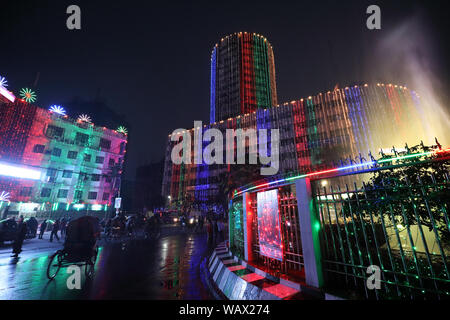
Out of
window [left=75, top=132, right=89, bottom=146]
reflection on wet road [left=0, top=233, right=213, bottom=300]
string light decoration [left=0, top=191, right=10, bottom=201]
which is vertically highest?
window [left=75, top=132, right=89, bottom=146]

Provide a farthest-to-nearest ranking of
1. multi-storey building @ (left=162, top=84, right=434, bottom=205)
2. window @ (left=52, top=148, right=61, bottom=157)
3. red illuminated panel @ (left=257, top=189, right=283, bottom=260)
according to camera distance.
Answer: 1. multi-storey building @ (left=162, top=84, right=434, bottom=205)
2. window @ (left=52, top=148, right=61, bottom=157)
3. red illuminated panel @ (left=257, top=189, right=283, bottom=260)

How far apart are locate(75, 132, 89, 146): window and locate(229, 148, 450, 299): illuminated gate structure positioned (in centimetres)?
4297

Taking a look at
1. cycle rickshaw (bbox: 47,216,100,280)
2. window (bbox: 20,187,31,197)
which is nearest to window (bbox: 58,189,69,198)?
window (bbox: 20,187,31,197)

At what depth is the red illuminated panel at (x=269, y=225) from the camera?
4676 mm

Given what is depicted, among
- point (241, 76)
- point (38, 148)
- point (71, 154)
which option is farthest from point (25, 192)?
point (241, 76)

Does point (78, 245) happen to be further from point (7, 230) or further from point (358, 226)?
point (7, 230)

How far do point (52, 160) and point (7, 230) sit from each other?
27.1 m

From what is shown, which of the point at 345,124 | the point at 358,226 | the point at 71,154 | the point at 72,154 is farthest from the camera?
the point at 345,124

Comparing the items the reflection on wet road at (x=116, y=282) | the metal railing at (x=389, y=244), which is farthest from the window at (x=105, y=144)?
the metal railing at (x=389, y=244)

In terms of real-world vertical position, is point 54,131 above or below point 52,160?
above

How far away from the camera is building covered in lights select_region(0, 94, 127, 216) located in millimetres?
26016

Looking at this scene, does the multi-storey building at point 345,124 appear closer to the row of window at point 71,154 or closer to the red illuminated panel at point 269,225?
the row of window at point 71,154

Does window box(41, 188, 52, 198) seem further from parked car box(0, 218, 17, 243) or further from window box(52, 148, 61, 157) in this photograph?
parked car box(0, 218, 17, 243)

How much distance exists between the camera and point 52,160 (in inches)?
1277
